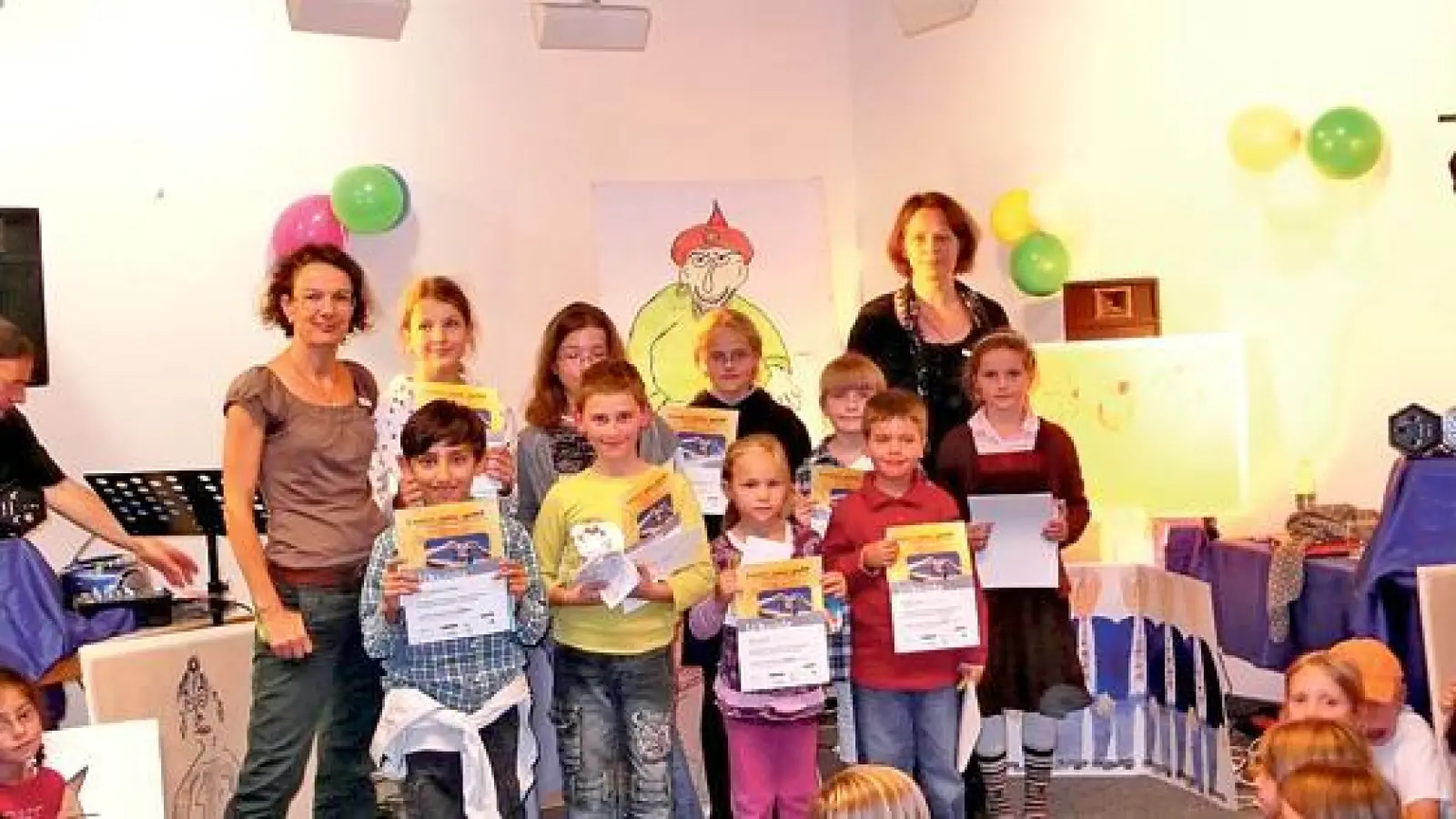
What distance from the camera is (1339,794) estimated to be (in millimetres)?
2654

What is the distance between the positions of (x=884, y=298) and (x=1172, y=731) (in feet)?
5.55

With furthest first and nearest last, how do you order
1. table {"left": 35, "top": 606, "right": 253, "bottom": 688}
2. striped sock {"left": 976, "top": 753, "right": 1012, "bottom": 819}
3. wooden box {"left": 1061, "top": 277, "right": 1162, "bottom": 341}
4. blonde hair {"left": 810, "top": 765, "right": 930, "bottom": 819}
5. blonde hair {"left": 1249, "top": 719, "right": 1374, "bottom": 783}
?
wooden box {"left": 1061, "top": 277, "right": 1162, "bottom": 341} < striped sock {"left": 976, "top": 753, "right": 1012, "bottom": 819} < table {"left": 35, "top": 606, "right": 253, "bottom": 688} < blonde hair {"left": 1249, "top": 719, "right": 1374, "bottom": 783} < blonde hair {"left": 810, "top": 765, "right": 930, "bottom": 819}

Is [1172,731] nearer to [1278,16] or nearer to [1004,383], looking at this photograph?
[1004,383]

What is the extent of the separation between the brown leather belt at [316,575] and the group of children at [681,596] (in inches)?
5.4

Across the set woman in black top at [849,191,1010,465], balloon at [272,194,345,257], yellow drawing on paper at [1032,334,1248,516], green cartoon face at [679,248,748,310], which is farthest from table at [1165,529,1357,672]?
balloon at [272,194,345,257]

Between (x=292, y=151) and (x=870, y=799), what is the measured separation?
184 inches

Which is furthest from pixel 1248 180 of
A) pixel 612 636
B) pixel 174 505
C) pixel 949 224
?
pixel 174 505

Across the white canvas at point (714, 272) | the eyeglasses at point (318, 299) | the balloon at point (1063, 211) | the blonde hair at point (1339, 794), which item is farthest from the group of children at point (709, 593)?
the white canvas at point (714, 272)

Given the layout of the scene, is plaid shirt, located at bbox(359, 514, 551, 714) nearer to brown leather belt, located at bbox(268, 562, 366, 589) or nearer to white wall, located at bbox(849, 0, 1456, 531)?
brown leather belt, located at bbox(268, 562, 366, 589)

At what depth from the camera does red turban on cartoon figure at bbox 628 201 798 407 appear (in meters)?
7.08

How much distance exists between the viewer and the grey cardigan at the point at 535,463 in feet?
14.4

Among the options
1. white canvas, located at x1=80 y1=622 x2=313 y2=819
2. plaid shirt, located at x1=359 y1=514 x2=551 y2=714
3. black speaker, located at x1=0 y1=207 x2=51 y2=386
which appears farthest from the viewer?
black speaker, located at x1=0 y1=207 x2=51 y2=386

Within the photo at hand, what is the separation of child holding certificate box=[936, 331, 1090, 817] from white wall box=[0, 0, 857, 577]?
2.94 metres

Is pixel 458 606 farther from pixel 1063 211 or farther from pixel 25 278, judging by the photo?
pixel 1063 211
